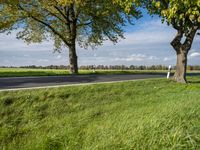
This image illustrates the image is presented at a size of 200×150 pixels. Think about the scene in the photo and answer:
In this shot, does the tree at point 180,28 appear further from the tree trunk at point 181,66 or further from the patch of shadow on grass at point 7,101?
the patch of shadow on grass at point 7,101

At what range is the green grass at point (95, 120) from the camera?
20.9 ft

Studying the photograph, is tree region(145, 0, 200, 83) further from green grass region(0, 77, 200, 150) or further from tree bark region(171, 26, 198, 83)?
green grass region(0, 77, 200, 150)

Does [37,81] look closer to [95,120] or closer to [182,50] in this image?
[95,120]

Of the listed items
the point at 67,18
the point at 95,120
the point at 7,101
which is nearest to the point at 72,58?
the point at 67,18

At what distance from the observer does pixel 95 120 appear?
29.5 feet

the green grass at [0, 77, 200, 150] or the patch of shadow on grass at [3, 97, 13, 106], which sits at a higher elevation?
the patch of shadow on grass at [3, 97, 13, 106]

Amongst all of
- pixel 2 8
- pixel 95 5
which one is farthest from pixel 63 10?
pixel 2 8

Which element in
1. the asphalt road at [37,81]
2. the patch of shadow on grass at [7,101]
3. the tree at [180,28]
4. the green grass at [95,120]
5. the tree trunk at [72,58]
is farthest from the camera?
the tree trunk at [72,58]

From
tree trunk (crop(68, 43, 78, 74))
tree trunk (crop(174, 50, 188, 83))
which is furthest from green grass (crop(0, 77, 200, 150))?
tree trunk (crop(68, 43, 78, 74))

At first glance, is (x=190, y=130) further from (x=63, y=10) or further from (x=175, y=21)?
(x=63, y=10)

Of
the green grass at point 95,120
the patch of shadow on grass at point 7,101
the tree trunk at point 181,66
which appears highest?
the tree trunk at point 181,66

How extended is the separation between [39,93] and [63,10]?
667 inches

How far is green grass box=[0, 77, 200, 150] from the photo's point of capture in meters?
6.38

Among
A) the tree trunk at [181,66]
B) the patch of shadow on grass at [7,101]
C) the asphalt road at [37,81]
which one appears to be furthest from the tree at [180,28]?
the patch of shadow on grass at [7,101]
